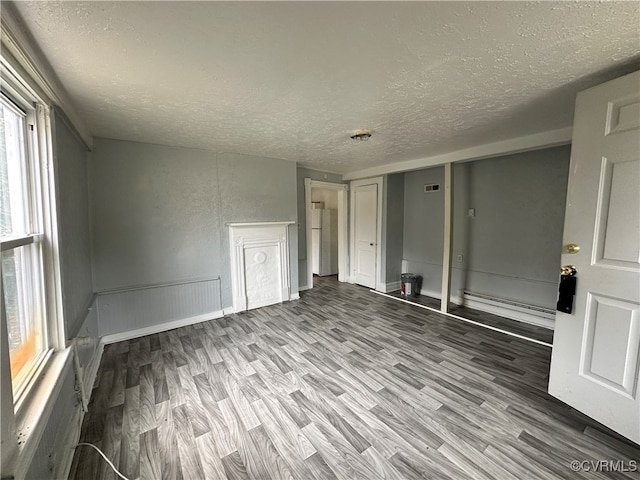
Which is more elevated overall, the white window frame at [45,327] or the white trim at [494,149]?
the white trim at [494,149]

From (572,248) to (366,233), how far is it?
3.40m

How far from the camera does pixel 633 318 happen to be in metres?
1.42

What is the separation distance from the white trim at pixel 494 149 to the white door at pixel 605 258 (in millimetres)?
1102

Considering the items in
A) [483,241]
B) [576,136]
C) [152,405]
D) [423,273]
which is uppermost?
[576,136]

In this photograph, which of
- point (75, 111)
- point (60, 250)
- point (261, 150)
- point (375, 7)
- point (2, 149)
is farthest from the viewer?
point (261, 150)

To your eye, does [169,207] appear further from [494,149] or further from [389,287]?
[494,149]

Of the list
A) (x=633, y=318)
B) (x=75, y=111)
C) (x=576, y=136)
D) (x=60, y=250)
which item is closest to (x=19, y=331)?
(x=60, y=250)

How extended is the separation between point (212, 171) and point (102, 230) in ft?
4.58

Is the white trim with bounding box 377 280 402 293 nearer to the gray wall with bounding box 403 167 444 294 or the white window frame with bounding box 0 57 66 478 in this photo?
the gray wall with bounding box 403 167 444 294

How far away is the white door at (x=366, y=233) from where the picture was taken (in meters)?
4.77

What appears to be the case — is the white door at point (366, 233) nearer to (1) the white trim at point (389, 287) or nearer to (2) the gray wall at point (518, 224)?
(1) the white trim at point (389, 287)

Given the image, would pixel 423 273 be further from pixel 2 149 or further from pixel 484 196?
pixel 2 149

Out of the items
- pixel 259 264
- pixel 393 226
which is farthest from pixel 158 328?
pixel 393 226

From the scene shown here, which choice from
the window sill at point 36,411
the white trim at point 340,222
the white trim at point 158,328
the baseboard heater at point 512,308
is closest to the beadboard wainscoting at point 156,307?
the white trim at point 158,328
